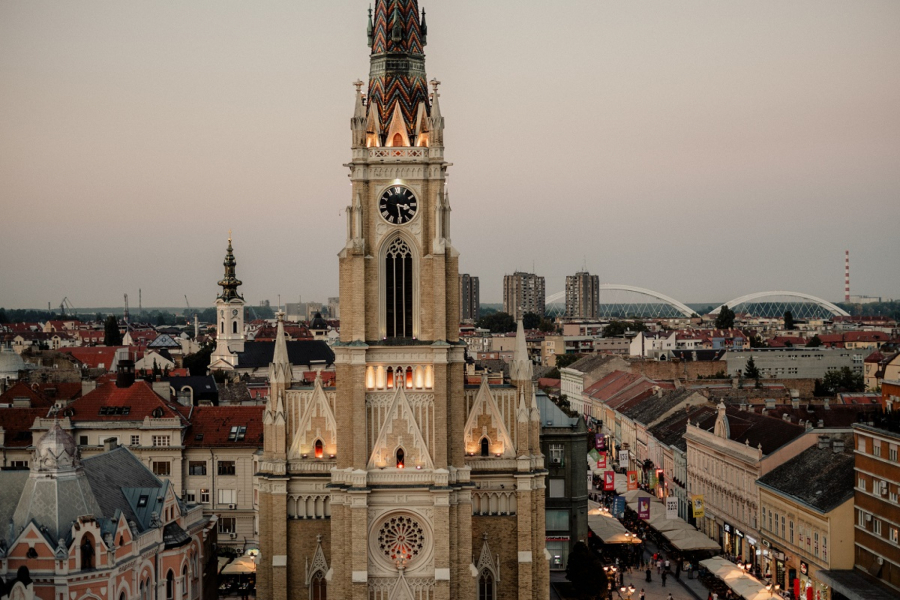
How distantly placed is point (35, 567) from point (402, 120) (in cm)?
2938

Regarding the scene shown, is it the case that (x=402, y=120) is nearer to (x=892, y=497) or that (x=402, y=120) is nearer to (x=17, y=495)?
(x=17, y=495)

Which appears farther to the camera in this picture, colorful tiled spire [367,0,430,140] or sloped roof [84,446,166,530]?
colorful tiled spire [367,0,430,140]

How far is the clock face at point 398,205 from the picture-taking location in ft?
213

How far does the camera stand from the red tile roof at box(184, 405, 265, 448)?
8644cm

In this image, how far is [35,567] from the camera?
52.1 meters

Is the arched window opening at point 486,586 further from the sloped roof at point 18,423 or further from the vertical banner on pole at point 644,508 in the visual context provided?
the sloped roof at point 18,423

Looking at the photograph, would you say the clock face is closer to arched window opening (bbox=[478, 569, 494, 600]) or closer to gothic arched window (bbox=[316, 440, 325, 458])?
gothic arched window (bbox=[316, 440, 325, 458])

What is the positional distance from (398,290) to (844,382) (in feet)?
376

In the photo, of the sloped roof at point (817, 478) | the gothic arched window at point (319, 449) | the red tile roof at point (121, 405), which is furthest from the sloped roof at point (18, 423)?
the sloped roof at point (817, 478)

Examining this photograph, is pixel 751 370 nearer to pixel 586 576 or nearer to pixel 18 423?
pixel 586 576

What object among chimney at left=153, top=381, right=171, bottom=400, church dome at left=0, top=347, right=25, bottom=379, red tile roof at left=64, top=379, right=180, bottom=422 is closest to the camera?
red tile roof at left=64, top=379, right=180, bottom=422

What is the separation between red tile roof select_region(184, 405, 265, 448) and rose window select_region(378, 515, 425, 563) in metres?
23.7

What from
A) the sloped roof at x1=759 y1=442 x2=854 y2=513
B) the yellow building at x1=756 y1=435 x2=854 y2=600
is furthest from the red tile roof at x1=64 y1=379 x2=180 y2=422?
the sloped roof at x1=759 y1=442 x2=854 y2=513

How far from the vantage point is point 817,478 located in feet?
247
